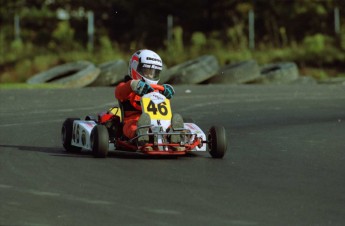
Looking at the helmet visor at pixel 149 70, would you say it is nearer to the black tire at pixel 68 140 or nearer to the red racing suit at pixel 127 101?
the red racing suit at pixel 127 101

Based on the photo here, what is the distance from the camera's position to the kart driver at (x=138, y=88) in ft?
37.2

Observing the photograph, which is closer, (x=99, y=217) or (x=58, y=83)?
(x=99, y=217)

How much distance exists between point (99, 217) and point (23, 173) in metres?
2.57

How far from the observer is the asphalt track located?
24.7 ft

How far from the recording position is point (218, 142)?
11.2 m

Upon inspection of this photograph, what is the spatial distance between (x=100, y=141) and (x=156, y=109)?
33.1 inches

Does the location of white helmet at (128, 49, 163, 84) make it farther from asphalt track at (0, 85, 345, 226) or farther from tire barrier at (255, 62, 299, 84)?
tire barrier at (255, 62, 299, 84)

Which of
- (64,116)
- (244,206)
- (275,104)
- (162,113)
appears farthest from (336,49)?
(244,206)

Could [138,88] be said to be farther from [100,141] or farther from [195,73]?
[195,73]

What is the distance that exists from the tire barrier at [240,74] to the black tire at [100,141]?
17.0 metres

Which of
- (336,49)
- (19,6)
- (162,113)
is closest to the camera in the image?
(162,113)

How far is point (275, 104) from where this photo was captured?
67.5 feet

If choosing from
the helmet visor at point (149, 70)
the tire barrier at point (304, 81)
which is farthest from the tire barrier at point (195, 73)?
the helmet visor at point (149, 70)

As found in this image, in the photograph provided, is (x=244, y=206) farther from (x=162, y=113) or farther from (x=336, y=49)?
(x=336, y=49)
